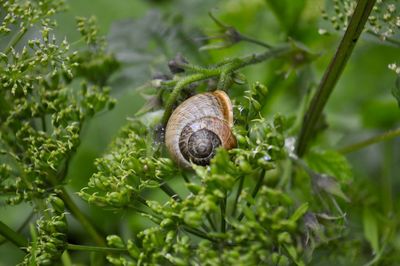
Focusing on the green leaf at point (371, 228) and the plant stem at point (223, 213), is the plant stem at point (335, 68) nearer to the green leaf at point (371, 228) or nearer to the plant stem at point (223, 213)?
the green leaf at point (371, 228)

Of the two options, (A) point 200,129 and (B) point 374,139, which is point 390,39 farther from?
(A) point 200,129

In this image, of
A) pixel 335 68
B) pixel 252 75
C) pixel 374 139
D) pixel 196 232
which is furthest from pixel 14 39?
pixel 252 75

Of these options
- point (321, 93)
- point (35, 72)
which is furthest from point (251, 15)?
point (35, 72)

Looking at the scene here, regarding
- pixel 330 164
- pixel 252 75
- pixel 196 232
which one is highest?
pixel 196 232

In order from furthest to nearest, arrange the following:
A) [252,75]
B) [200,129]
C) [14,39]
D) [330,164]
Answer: [252,75] < [330,164] < [14,39] < [200,129]

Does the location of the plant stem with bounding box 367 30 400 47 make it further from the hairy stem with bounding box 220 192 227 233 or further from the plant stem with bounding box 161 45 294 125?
the hairy stem with bounding box 220 192 227 233

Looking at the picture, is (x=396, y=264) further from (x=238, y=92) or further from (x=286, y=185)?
(x=238, y=92)

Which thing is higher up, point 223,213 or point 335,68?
point 335,68
